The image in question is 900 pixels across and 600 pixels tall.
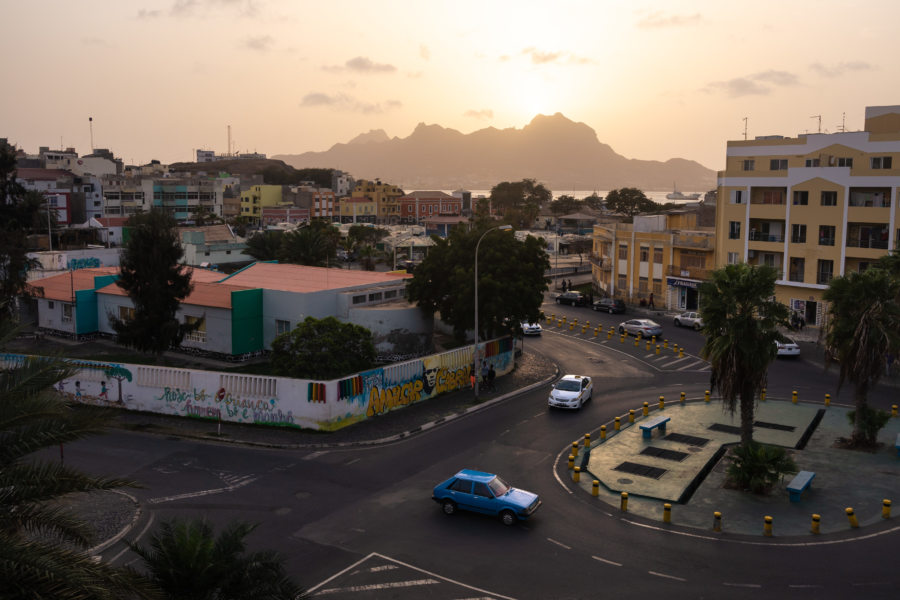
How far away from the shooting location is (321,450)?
28.3m

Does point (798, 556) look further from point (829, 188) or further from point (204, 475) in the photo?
point (829, 188)

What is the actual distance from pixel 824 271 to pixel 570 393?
3020cm

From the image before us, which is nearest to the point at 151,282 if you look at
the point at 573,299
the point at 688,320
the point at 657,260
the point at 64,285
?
the point at 64,285

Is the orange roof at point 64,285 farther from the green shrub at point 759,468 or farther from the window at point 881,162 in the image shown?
the window at point 881,162

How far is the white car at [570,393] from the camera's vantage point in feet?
113

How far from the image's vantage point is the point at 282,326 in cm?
4528

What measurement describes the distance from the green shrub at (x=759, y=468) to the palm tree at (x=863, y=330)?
19.5ft

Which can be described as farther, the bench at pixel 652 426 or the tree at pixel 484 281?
the tree at pixel 484 281

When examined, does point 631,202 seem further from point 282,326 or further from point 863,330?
point 863,330

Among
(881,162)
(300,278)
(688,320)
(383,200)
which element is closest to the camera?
(300,278)

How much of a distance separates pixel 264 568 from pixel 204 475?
1465 centimetres

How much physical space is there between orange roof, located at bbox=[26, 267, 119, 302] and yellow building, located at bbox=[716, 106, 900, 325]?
48630 millimetres

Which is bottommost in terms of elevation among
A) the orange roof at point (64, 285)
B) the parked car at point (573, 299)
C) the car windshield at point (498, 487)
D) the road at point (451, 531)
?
the road at point (451, 531)

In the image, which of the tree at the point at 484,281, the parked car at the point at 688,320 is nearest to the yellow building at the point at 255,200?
the parked car at the point at 688,320
